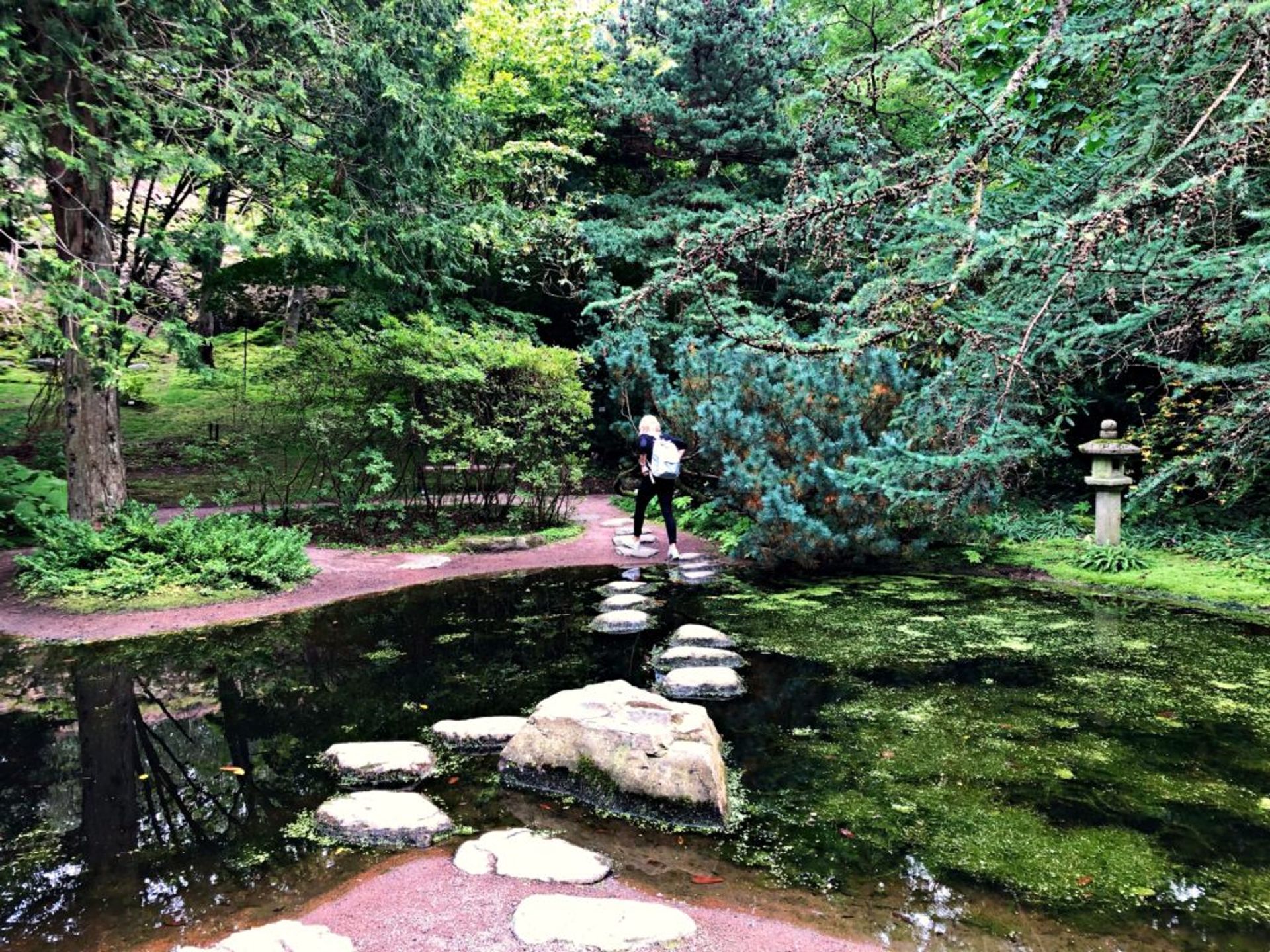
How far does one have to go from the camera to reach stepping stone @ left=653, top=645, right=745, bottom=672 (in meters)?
4.55

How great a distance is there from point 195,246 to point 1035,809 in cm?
734

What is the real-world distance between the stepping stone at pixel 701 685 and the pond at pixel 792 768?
0.47 feet

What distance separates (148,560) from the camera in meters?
6.22

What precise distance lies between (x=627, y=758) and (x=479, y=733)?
Answer: 845mm

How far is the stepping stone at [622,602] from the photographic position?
19.7 feet

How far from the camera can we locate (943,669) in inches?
177

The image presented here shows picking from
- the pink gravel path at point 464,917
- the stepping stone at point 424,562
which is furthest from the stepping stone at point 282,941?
the stepping stone at point 424,562

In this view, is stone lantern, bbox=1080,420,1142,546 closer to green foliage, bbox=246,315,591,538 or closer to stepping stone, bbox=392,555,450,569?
green foliage, bbox=246,315,591,538

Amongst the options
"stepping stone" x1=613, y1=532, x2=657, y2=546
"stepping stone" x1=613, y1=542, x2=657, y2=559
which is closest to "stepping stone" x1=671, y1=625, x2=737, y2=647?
"stepping stone" x1=613, y1=542, x2=657, y2=559

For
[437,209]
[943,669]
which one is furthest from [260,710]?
[437,209]

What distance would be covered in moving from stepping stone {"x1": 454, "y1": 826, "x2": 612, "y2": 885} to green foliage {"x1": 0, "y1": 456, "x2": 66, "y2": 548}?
23.5 ft

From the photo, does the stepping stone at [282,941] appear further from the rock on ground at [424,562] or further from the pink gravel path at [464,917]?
the rock on ground at [424,562]

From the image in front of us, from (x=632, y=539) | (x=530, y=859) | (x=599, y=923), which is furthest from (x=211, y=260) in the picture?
(x=599, y=923)

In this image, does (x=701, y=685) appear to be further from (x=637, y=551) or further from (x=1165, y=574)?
(x=1165, y=574)
